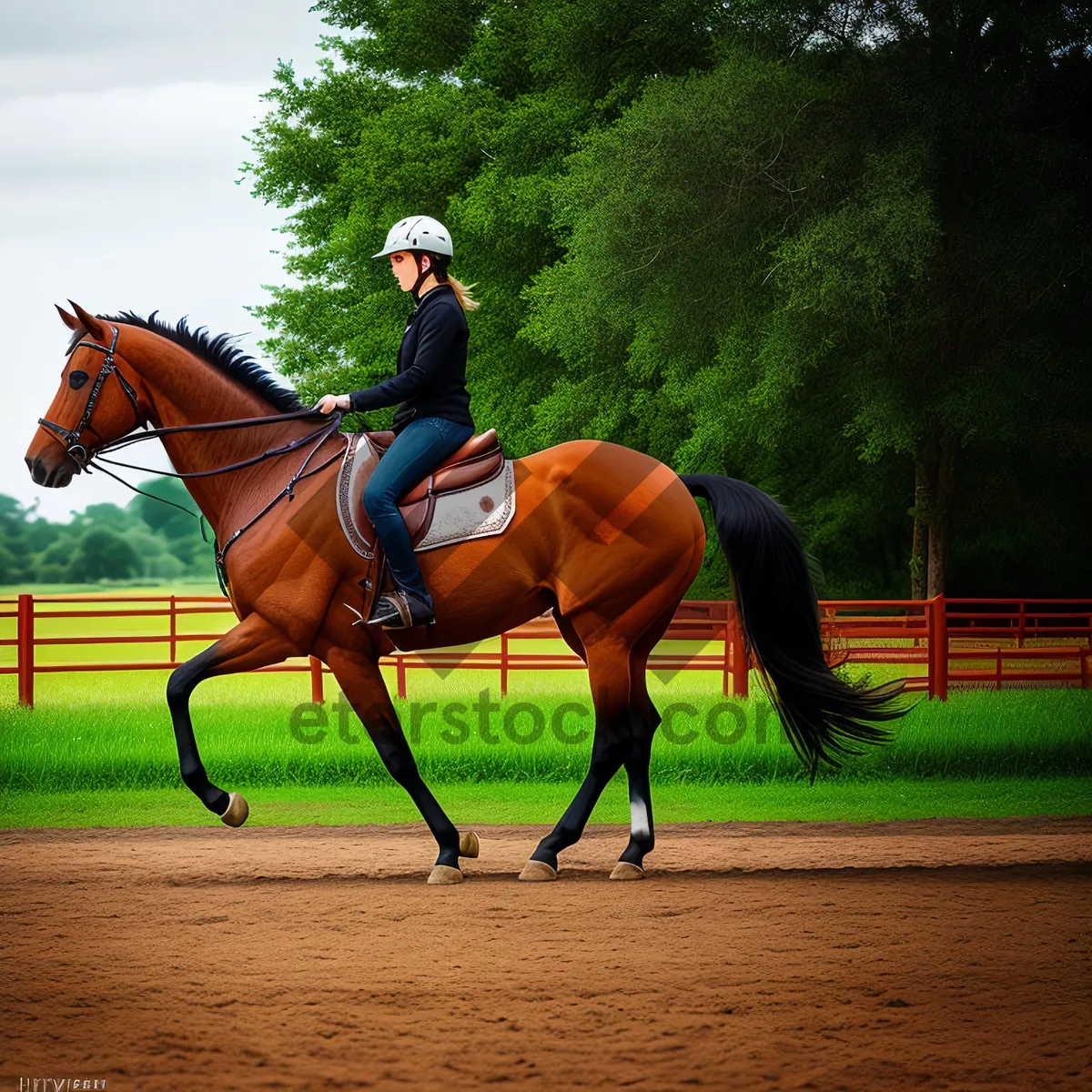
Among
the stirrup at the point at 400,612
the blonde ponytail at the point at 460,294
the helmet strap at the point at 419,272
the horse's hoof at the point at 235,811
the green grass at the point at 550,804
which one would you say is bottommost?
the green grass at the point at 550,804

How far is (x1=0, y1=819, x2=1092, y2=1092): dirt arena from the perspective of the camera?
4094mm

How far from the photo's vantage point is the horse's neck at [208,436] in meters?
7.11

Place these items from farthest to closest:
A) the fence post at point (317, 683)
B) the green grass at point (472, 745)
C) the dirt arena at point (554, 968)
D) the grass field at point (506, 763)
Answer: the fence post at point (317, 683)
the green grass at point (472, 745)
the grass field at point (506, 763)
the dirt arena at point (554, 968)

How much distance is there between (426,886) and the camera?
675cm

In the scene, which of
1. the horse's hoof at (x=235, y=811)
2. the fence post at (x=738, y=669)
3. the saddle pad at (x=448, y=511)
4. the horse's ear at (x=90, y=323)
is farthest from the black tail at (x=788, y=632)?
the fence post at (x=738, y=669)

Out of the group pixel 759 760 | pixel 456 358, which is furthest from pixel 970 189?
pixel 456 358

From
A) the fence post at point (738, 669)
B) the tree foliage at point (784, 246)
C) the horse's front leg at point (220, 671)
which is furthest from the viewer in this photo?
the tree foliage at point (784, 246)

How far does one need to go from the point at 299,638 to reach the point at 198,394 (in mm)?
1459

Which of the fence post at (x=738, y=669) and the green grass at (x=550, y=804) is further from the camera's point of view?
the fence post at (x=738, y=669)

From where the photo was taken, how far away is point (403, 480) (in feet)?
22.4

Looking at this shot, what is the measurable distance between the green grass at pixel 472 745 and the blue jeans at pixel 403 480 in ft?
15.1

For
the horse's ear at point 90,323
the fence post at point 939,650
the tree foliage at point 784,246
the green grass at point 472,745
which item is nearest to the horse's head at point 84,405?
the horse's ear at point 90,323

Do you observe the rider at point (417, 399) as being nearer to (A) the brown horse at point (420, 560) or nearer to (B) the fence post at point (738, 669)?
(A) the brown horse at point (420, 560)

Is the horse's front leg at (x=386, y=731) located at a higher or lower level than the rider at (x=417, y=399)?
lower
